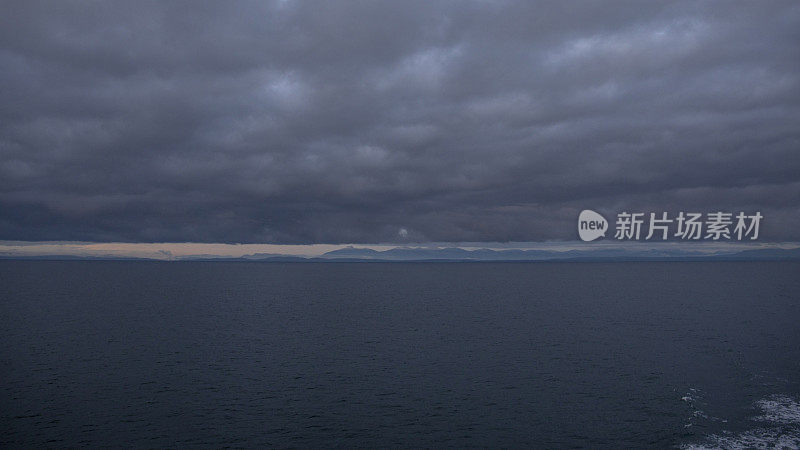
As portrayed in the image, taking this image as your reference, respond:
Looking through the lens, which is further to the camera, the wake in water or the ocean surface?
the ocean surface

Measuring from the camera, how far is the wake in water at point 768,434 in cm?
4269

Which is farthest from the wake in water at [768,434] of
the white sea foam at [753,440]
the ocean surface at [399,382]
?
the ocean surface at [399,382]

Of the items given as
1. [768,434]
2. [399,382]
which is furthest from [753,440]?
[399,382]

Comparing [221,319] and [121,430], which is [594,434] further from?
[221,319]

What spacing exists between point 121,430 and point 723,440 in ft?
186

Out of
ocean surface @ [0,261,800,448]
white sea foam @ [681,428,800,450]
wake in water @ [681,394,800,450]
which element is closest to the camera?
white sea foam @ [681,428,800,450]

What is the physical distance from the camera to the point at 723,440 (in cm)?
4419

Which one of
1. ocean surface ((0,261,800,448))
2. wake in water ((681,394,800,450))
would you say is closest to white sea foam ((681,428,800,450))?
wake in water ((681,394,800,450))

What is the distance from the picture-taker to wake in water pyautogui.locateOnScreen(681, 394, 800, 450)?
4269 cm

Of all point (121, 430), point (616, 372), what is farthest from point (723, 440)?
point (121, 430)

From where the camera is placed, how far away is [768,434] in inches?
1762

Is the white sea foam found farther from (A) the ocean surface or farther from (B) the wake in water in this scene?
(A) the ocean surface

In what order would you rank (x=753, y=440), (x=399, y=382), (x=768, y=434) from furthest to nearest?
(x=399, y=382), (x=768, y=434), (x=753, y=440)

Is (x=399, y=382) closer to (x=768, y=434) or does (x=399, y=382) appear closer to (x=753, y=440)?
(x=753, y=440)
